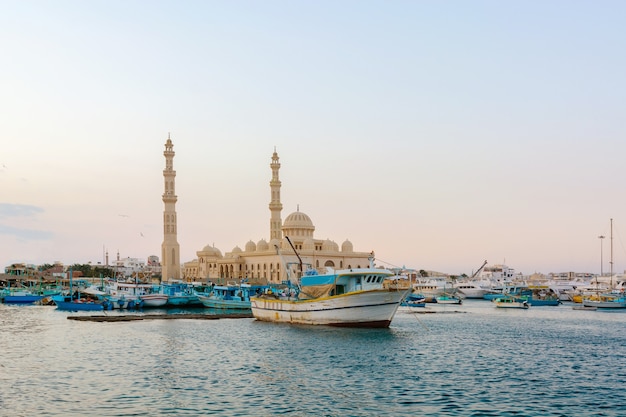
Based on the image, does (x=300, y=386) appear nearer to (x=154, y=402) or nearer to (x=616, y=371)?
(x=154, y=402)

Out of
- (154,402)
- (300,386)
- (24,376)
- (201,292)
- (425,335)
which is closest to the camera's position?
(154,402)

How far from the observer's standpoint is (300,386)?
28.2 m

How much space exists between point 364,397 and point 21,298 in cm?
9290

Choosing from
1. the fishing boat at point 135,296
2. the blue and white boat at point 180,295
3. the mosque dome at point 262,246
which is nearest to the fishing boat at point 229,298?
the blue and white boat at point 180,295

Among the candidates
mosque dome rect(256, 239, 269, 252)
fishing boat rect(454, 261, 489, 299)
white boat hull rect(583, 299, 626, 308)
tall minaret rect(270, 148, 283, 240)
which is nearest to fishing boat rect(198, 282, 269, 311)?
white boat hull rect(583, 299, 626, 308)

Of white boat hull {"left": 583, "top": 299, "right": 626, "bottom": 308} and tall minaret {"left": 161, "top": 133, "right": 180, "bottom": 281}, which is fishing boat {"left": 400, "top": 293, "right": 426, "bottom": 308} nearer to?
white boat hull {"left": 583, "top": 299, "right": 626, "bottom": 308}

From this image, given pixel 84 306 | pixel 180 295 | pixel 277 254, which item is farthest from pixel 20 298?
pixel 277 254

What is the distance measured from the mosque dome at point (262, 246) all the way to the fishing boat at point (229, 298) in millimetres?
46886

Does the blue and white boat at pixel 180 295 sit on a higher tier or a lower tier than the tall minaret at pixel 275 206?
lower

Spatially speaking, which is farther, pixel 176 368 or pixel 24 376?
pixel 176 368

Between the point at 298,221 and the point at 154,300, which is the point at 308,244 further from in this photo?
the point at 154,300

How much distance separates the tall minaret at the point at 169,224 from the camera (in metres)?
131

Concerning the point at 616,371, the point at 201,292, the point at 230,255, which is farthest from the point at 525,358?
the point at 230,255

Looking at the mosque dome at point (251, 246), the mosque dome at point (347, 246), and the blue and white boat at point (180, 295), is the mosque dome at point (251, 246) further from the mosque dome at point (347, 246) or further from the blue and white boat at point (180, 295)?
the blue and white boat at point (180, 295)
